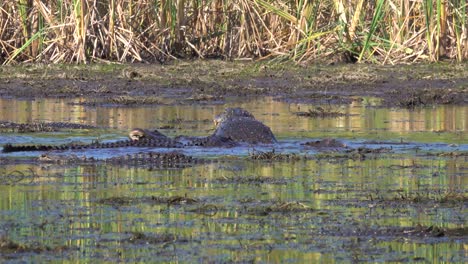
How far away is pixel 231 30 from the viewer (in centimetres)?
2039

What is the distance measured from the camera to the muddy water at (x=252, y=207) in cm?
652

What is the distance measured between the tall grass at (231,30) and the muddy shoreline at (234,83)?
17.3 inches

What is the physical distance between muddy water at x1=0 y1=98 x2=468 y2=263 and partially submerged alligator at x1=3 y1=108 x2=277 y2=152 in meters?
0.28

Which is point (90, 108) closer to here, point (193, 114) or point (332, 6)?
point (193, 114)

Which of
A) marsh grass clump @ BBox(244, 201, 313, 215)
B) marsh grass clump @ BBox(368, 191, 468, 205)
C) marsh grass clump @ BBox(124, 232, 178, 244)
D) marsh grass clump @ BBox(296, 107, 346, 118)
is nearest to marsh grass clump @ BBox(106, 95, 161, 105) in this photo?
marsh grass clump @ BBox(296, 107, 346, 118)

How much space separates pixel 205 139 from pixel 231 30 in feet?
29.5

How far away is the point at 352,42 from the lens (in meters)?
19.4

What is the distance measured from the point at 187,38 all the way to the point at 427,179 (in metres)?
11.6

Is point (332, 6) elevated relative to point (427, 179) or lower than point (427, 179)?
elevated

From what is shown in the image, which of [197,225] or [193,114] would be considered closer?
[197,225]

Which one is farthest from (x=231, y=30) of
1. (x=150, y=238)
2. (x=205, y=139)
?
(x=150, y=238)

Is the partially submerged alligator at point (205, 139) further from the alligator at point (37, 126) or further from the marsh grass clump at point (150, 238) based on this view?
the marsh grass clump at point (150, 238)

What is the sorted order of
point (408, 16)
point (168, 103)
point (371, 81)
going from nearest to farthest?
point (168, 103), point (371, 81), point (408, 16)

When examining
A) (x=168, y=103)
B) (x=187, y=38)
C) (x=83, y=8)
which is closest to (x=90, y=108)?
(x=168, y=103)
